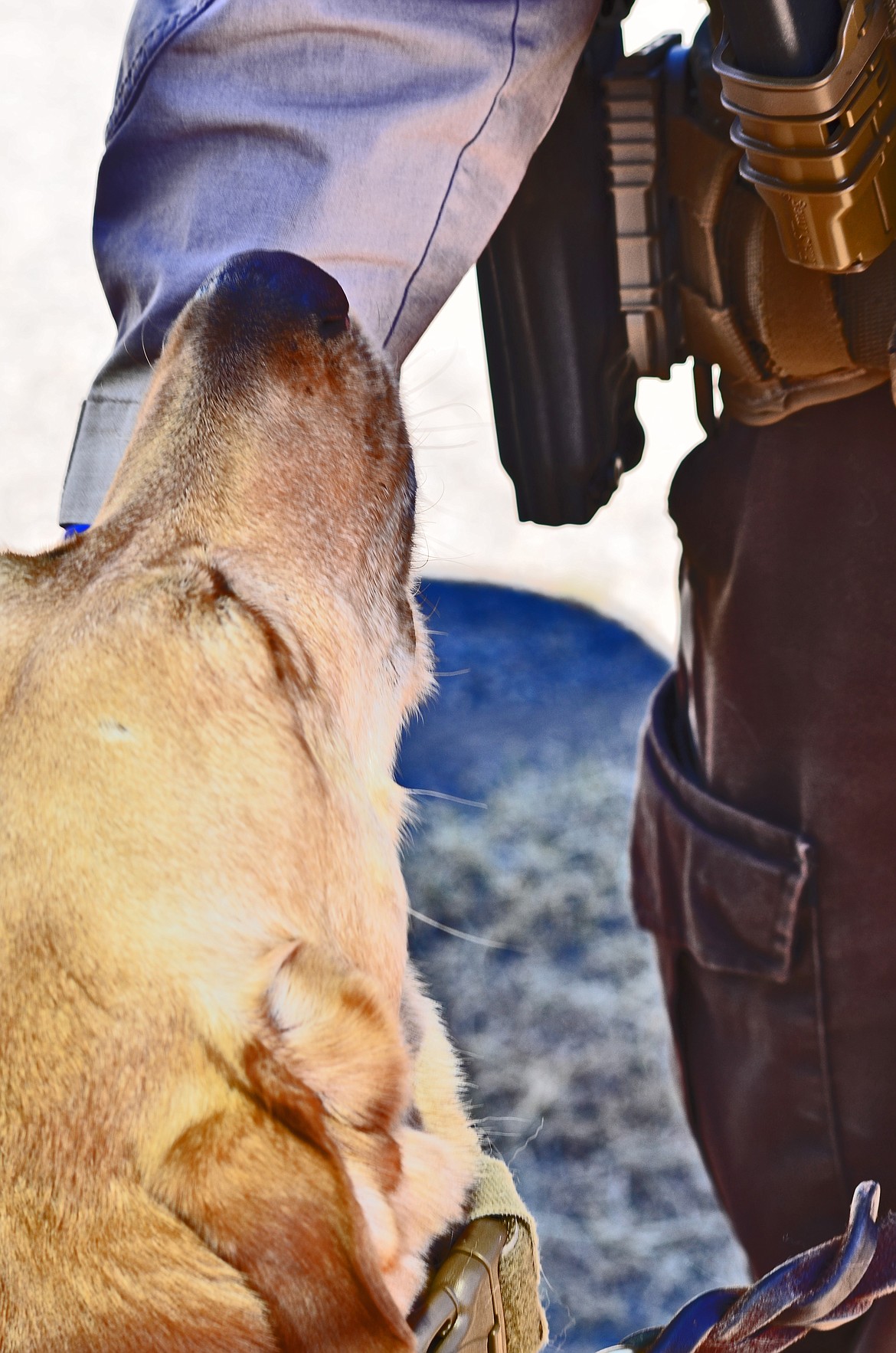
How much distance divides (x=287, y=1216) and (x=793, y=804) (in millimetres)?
799

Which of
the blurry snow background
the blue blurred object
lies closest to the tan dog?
the blurry snow background

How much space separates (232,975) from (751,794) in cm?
76

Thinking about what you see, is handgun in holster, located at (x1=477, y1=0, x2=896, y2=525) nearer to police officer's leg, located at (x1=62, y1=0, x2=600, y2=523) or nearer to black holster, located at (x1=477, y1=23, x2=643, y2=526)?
black holster, located at (x1=477, y1=23, x2=643, y2=526)

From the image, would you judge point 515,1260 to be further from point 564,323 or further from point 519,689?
point 519,689

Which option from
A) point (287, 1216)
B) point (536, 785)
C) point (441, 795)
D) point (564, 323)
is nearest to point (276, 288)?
point (564, 323)

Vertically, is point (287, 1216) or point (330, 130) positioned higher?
point (330, 130)

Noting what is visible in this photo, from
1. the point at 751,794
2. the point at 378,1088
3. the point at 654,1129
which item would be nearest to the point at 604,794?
the point at 654,1129

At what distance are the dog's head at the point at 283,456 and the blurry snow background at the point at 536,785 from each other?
41.2 inches

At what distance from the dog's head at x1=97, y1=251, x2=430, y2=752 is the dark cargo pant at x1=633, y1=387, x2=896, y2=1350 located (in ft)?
1.44

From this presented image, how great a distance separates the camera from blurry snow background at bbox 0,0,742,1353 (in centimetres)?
272

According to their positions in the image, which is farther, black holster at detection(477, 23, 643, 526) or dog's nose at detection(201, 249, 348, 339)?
black holster at detection(477, 23, 643, 526)

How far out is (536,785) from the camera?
361 centimetres

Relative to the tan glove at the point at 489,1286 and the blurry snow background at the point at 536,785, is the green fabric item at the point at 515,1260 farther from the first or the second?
the blurry snow background at the point at 536,785

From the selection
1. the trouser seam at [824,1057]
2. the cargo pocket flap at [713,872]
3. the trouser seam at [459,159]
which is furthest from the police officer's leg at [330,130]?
the trouser seam at [824,1057]
